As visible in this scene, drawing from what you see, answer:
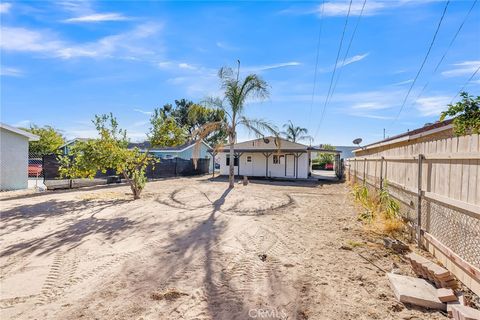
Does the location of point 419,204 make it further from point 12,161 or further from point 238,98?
point 12,161

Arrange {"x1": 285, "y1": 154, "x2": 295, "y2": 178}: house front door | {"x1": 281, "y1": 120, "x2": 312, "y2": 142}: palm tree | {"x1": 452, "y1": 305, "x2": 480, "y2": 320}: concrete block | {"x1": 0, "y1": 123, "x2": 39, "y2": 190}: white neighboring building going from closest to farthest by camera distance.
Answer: {"x1": 452, "y1": 305, "x2": 480, "y2": 320}: concrete block → {"x1": 0, "y1": 123, "x2": 39, "y2": 190}: white neighboring building → {"x1": 285, "y1": 154, "x2": 295, "y2": 178}: house front door → {"x1": 281, "y1": 120, "x2": 312, "y2": 142}: palm tree

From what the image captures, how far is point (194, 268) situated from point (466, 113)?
Result: 419cm

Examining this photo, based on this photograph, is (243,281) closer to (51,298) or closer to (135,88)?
(51,298)

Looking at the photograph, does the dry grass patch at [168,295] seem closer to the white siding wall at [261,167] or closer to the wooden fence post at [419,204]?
the wooden fence post at [419,204]

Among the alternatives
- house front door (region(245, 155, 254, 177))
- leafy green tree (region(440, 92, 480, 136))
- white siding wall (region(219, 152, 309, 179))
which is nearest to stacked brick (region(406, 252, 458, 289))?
leafy green tree (region(440, 92, 480, 136))

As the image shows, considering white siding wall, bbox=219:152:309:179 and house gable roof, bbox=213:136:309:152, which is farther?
white siding wall, bbox=219:152:309:179

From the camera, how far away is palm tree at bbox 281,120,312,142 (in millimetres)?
37750

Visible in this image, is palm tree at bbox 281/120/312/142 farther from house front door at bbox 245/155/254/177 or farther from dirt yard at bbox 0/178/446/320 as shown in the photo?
dirt yard at bbox 0/178/446/320

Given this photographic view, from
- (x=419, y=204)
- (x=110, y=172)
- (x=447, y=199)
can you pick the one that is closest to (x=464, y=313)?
(x=447, y=199)

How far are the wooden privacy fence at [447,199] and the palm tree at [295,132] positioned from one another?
1271 inches

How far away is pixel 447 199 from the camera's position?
374 centimetres

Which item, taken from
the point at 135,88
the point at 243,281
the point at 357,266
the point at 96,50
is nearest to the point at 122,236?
the point at 243,281

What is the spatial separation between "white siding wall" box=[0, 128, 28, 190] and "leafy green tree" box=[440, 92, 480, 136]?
16.3m

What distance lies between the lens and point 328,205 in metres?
9.67
